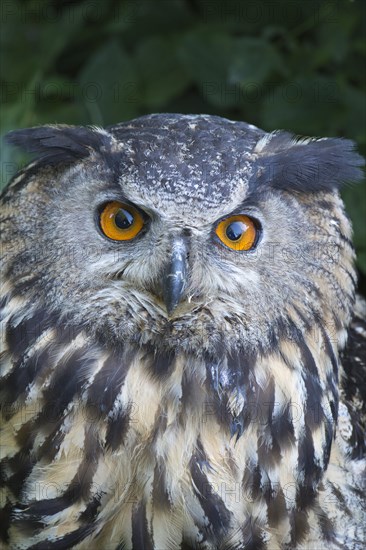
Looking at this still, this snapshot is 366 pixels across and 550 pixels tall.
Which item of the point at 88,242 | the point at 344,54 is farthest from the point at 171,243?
the point at 344,54

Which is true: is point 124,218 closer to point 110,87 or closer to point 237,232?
point 237,232

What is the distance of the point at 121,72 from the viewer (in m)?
2.94

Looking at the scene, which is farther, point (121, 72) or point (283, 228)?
point (121, 72)

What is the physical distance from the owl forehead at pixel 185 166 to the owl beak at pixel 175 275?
7cm

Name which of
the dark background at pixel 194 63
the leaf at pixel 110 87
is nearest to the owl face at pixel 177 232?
the dark background at pixel 194 63

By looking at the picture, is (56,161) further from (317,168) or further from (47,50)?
(47,50)

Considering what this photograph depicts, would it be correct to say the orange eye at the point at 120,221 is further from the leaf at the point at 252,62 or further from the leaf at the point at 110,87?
the leaf at the point at 110,87

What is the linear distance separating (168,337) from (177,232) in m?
0.22

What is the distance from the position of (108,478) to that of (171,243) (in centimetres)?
52

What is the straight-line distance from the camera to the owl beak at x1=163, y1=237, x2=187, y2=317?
158cm

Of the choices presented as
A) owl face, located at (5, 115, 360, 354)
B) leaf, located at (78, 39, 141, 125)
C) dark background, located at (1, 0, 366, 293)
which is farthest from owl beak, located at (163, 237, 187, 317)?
leaf, located at (78, 39, 141, 125)

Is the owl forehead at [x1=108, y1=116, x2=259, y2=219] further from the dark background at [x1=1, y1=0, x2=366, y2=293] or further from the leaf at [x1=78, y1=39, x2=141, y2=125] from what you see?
the leaf at [x1=78, y1=39, x2=141, y2=125]

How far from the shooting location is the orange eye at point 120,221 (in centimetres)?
165

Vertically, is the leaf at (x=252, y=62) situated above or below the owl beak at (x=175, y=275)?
above
